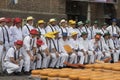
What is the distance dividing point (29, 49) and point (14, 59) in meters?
0.72

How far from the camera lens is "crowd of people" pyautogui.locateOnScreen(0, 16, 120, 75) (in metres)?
13.9

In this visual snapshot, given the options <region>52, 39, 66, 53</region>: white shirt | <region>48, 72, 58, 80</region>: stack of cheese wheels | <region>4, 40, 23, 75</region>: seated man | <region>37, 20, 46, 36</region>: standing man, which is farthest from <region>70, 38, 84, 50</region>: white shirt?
<region>48, 72, 58, 80</region>: stack of cheese wheels

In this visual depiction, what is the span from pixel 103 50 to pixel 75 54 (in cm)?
187

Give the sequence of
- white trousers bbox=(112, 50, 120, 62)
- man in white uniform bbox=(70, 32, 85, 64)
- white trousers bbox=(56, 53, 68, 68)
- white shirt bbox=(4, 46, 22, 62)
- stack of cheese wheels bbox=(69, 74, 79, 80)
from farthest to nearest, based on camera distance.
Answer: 1. white trousers bbox=(112, 50, 120, 62)
2. man in white uniform bbox=(70, 32, 85, 64)
3. white trousers bbox=(56, 53, 68, 68)
4. white shirt bbox=(4, 46, 22, 62)
5. stack of cheese wheels bbox=(69, 74, 79, 80)

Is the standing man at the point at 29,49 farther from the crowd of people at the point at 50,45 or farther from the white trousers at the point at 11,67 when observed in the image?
the white trousers at the point at 11,67

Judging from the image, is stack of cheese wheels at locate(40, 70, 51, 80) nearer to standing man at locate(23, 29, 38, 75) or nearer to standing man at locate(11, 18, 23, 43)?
standing man at locate(23, 29, 38, 75)

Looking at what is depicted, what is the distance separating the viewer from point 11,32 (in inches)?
570

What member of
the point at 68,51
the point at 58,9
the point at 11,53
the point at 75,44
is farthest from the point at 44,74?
the point at 58,9

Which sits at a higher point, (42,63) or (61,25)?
(61,25)

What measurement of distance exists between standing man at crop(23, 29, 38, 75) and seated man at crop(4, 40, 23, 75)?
1.08 feet

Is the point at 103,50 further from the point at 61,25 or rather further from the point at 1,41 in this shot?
the point at 1,41

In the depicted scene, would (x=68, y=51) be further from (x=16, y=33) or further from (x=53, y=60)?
(x=16, y=33)

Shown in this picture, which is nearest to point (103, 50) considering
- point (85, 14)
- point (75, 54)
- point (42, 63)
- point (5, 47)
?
point (75, 54)

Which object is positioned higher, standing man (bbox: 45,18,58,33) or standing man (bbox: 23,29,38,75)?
standing man (bbox: 45,18,58,33)
